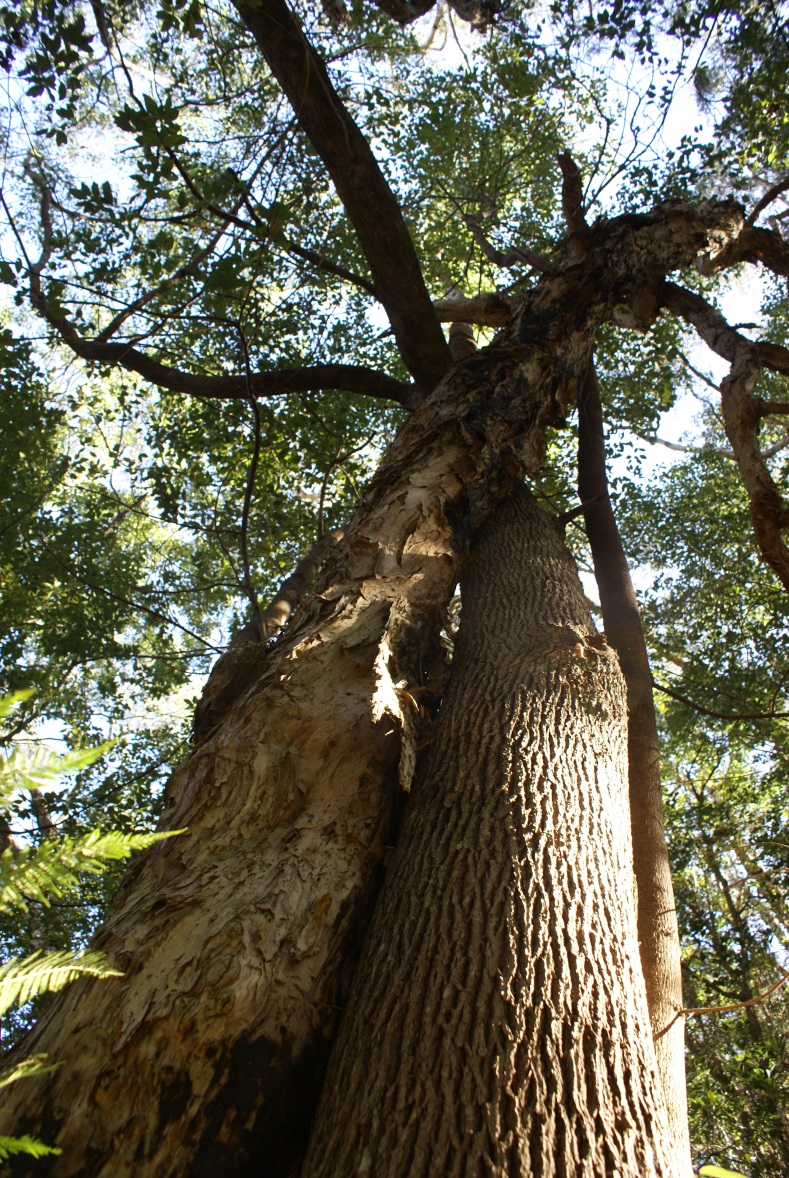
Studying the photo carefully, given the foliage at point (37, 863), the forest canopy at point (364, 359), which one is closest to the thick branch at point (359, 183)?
the forest canopy at point (364, 359)

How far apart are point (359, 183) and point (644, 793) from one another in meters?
3.83

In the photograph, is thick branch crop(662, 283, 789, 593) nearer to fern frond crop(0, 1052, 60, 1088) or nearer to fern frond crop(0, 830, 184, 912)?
fern frond crop(0, 830, 184, 912)

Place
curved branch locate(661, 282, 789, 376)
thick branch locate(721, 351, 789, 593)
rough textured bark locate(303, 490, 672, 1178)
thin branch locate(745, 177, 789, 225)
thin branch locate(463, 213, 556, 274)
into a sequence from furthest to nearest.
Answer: thin branch locate(463, 213, 556, 274)
thin branch locate(745, 177, 789, 225)
curved branch locate(661, 282, 789, 376)
thick branch locate(721, 351, 789, 593)
rough textured bark locate(303, 490, 672, 1178)

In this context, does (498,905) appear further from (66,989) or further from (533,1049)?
(66,989)

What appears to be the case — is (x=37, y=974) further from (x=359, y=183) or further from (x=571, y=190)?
(x=571, y=190)

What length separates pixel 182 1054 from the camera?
56.1 inches

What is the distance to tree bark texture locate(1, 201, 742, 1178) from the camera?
138 cm

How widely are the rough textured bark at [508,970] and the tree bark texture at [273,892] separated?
3 centimetres

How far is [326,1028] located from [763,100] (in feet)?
23.8

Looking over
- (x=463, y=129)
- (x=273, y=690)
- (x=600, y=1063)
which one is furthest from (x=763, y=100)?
(x=600, y=1063)

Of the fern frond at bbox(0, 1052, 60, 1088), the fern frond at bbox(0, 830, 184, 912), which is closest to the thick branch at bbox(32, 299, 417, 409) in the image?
the fern frond at bbox(0, 830, 184, 912)

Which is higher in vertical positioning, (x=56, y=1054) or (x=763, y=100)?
Result: (x=763, y=100)

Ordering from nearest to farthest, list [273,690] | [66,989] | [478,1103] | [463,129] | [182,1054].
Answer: [478,1103], [182,1054], [66,989], [273,690], [463,129]

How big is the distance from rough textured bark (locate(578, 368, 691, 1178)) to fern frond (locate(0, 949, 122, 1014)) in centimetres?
117
